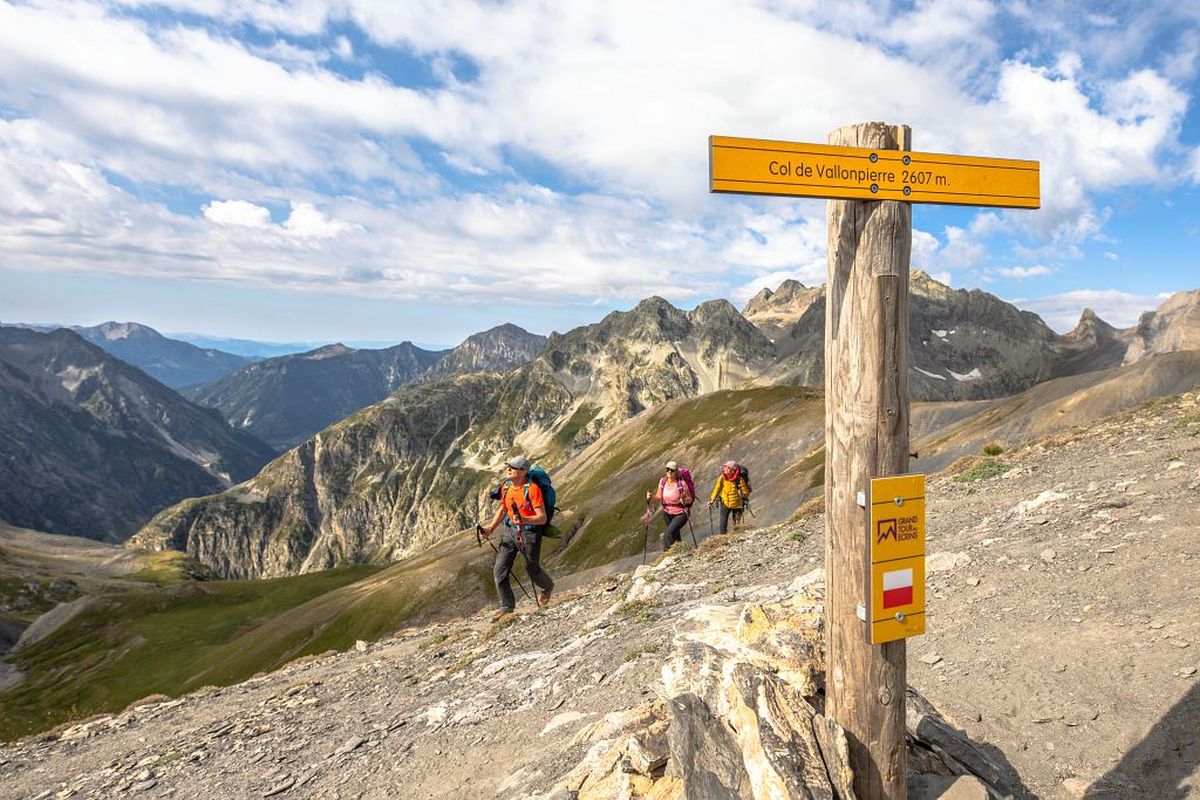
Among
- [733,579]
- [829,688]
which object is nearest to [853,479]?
[829,688]

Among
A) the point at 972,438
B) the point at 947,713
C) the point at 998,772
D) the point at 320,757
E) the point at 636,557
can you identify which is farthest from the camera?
the point at 636,557

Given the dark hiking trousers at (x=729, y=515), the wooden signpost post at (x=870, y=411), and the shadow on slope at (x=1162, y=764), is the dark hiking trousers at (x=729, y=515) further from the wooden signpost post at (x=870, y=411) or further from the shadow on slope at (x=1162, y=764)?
the wooden signpost post at (x=870, y=411)

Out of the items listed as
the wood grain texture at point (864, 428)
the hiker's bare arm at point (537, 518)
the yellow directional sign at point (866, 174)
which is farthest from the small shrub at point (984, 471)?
the wood grain texture at point (864, 428)

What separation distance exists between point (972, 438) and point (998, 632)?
4888cm

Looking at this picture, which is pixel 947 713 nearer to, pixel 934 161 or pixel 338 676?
pixel 934 161

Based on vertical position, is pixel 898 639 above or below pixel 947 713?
above

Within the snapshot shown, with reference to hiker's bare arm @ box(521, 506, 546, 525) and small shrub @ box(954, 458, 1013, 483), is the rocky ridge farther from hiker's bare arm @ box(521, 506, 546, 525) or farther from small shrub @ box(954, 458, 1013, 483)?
hiker's bare arm @ box(521, 506, 546, 525)

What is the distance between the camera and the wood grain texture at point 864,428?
515 centimetres

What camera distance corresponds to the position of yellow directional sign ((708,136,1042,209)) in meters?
4.91

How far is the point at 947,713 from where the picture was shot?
7914mm

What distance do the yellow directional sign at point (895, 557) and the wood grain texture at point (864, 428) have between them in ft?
0.31

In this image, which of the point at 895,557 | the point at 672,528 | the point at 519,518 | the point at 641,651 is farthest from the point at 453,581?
the point at 895,557

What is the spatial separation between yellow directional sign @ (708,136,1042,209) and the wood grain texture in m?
0.17

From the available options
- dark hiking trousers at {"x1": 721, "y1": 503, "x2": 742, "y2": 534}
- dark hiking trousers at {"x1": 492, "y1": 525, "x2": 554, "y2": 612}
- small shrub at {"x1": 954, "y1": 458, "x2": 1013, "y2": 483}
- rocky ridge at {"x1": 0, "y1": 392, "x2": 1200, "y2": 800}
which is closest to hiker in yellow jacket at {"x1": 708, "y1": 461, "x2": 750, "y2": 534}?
dark hiking trousers at {"x1": 721, "y1": 503, "x2": 742, "y2": 534}
